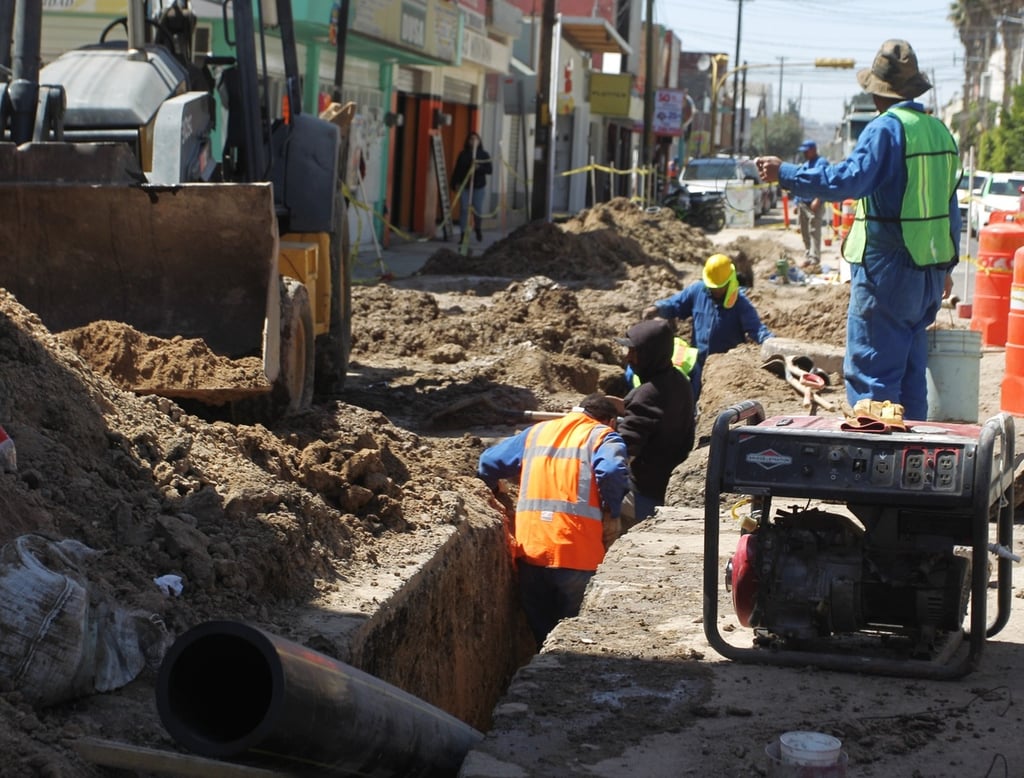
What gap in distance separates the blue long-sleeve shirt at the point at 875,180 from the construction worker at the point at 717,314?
10.2ft

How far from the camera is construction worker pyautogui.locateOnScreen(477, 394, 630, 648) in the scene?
22.7 ft

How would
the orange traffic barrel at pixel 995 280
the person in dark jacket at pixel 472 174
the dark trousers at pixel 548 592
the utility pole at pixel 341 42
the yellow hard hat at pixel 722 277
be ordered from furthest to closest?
the person in dark jacket at pixel 472 174 → the orange traffic barrel at pixel 995 280 → the utility pole at pixel 341 42 → the yellow hard hat at pixel 722 277 → the dark trousers at pixel 548 592

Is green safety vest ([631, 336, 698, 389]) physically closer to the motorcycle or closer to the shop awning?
the motorcycle

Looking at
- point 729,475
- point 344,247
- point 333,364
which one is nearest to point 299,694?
point 729,475

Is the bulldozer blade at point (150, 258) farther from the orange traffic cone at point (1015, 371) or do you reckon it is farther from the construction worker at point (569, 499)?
the orange traffic cone at point (1015, 371)

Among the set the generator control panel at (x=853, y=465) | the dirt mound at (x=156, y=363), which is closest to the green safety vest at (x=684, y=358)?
the dirt mound at (x=156, y=363)

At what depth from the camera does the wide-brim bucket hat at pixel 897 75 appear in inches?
272

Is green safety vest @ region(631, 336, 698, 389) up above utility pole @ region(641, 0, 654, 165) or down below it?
below

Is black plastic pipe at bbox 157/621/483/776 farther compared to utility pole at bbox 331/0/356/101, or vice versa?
utility pole at bbox 331/0/356/101

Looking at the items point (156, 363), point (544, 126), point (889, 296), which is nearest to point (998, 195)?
point (544, 126)

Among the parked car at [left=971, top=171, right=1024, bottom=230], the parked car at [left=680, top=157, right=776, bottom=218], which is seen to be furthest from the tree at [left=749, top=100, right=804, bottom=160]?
the parked car at [left=971, top=171, right=1024, bottom=230]

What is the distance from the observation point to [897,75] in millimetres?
6918

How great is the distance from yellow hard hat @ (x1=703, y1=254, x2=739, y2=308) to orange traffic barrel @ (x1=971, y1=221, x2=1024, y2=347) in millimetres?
4714

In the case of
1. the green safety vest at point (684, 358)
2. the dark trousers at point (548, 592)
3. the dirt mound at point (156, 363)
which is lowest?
the dark trousers at point (548, 592)
